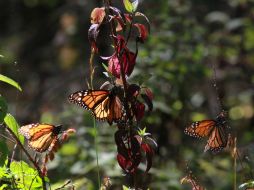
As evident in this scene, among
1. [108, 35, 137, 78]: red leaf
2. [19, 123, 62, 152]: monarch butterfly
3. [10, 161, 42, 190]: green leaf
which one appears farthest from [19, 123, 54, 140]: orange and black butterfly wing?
[108, 35, 137, 78]: red leaf

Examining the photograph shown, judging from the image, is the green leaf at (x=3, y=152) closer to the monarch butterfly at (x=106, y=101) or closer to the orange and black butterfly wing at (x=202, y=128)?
the monarch butterfly at (x=106, y=101)

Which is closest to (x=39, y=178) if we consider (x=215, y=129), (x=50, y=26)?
(x=215, y=129)

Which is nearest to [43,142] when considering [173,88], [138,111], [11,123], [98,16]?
[11,123]

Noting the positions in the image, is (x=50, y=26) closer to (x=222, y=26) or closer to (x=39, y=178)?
(x=222, y=26)

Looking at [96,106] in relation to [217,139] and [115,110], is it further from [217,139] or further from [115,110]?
[217,139]

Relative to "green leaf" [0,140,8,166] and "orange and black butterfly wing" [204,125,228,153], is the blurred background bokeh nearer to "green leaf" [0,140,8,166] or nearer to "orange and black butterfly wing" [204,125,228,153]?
"orange and black butterfly wing" [204,125,228,153]
